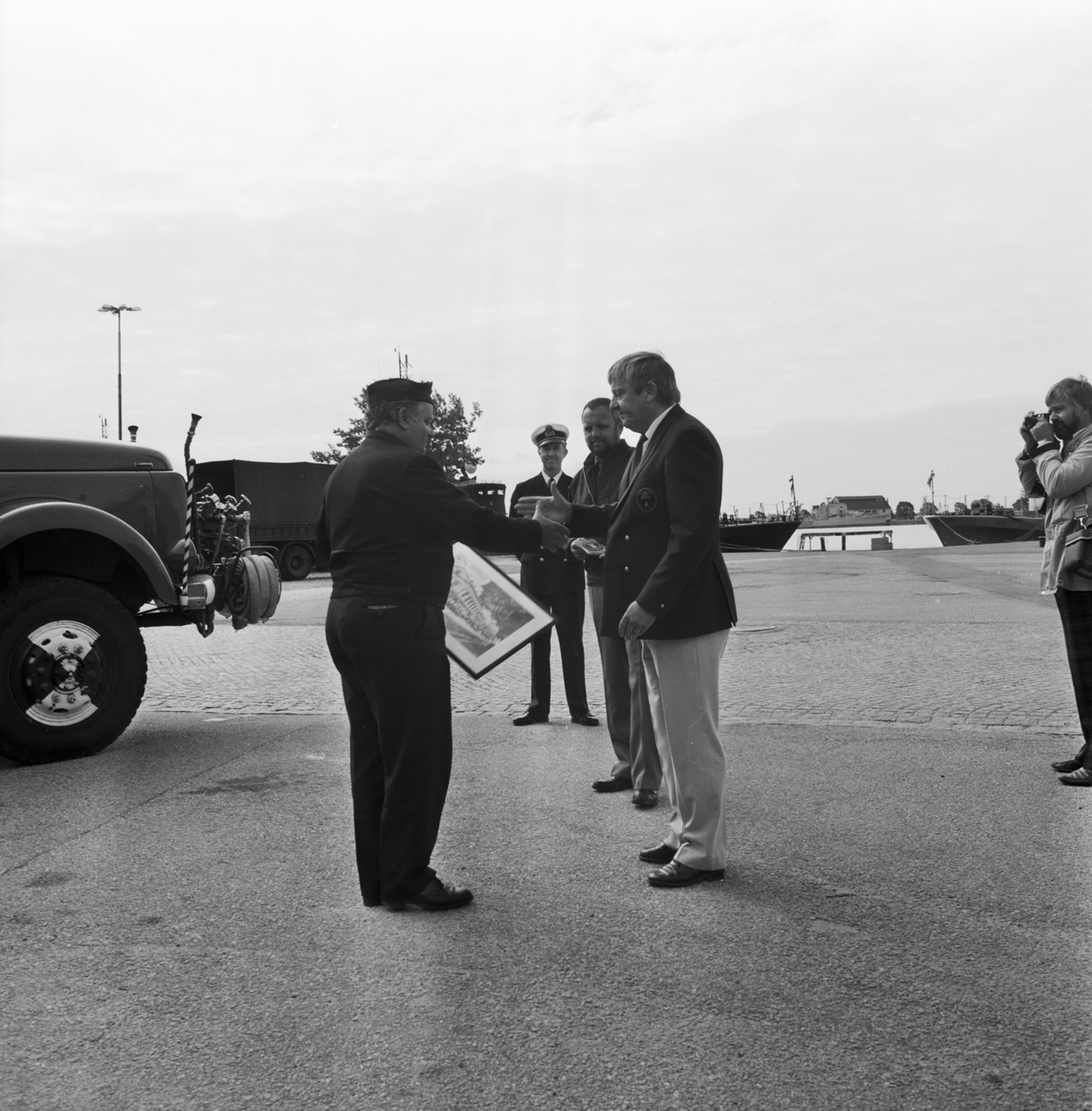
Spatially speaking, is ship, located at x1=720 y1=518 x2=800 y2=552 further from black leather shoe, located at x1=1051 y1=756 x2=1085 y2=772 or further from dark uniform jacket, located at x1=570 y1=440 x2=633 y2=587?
black leather shoe, located at x1=1051 y1=756 x2=1085 y2=772

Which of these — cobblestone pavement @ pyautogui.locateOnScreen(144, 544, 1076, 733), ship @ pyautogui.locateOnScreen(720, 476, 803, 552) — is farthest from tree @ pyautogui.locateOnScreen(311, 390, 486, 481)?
cobblestone pavement @ pyautogui.locateOnScreen(144, 544, 1076, 733)

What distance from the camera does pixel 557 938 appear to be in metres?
3.53

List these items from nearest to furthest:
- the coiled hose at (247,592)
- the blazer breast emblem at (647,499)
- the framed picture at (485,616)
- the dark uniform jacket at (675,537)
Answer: the dark uniform jacket at (675,537)
the blazer breast emblem at (647,499)
the framed picture at (485,616)
the coiled hose at (247,592)

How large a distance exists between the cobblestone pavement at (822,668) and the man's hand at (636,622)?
3.53m

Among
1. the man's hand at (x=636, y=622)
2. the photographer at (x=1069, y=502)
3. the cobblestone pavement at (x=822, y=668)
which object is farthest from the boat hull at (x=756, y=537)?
the man's hand at (x=636, y=622)

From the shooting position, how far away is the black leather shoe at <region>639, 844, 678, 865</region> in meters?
4.27

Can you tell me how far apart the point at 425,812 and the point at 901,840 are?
1878 millimetres

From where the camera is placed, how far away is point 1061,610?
550 cm

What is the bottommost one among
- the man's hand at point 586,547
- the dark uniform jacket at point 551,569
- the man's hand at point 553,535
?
the dark uniform jacket at point 551,569

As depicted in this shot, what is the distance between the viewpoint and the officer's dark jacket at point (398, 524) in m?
3.71

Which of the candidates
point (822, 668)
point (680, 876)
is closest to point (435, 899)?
point (680, 876)

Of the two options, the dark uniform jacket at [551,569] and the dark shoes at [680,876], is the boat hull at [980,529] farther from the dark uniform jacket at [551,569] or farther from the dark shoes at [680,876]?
the dark shoes at [680,876]

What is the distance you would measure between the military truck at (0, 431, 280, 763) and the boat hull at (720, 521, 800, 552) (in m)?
40.2

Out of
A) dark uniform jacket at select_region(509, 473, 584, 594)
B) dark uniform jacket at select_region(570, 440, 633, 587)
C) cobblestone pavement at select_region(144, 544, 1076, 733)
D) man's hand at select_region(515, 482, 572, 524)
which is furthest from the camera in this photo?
cobblestone pavement at select_region(144, 544, 1076, 733)
